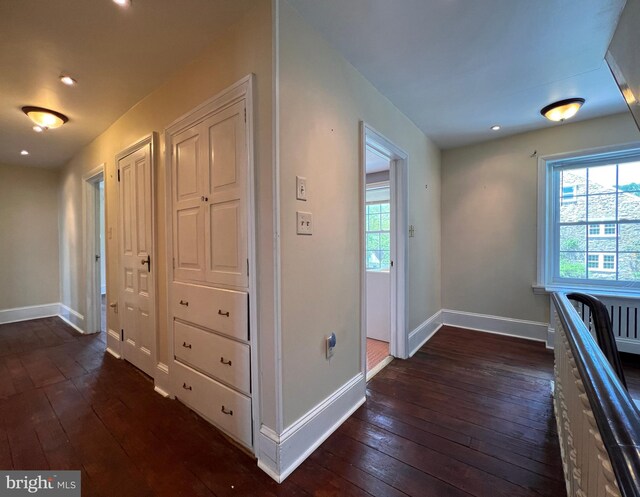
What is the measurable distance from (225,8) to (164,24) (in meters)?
0.40

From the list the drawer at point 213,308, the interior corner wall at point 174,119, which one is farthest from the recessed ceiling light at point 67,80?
the drawer at point 213,308

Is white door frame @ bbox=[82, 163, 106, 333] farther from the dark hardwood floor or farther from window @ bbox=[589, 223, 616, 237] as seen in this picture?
window @ bbox=[589, 223, 616, 237]

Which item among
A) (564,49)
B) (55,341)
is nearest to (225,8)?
(564,49)

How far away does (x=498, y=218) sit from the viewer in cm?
349

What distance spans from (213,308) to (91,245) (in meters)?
3.01

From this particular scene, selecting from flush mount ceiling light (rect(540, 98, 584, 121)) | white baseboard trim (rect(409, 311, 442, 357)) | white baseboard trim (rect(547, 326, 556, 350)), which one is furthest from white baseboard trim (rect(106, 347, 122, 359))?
flush mount ceiling light (rect(540, 98, 584, 121))

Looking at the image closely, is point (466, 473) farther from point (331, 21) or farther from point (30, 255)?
point (30, 255)

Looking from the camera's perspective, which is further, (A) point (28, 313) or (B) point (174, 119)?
(A) point (28, 313)

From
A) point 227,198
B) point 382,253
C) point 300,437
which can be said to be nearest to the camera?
point 300,437

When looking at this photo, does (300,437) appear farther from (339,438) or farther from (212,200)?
(212,200)

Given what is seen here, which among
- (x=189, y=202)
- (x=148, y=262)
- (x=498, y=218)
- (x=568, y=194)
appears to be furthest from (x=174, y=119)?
(x=568, y=194)

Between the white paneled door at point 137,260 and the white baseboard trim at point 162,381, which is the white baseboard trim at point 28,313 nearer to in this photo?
the white paneled door at point 137,260

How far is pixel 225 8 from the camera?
1.47 m

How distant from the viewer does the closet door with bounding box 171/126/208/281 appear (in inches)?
71.6
